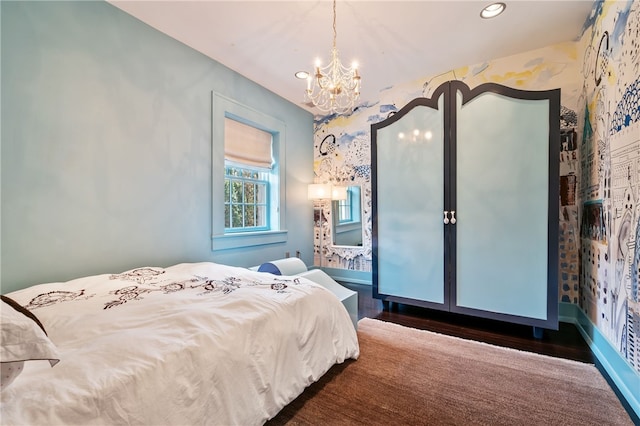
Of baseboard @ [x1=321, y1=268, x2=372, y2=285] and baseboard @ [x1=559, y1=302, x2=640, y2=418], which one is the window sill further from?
baseboard @ [x1=559, y1=302, x2=640, y2=418]

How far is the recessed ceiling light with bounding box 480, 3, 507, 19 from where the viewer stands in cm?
222

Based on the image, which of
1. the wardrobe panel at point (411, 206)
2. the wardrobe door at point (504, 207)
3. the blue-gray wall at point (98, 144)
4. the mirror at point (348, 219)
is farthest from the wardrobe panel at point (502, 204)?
the blue-gray wall at point (98, 144)

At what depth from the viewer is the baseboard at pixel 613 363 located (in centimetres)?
147

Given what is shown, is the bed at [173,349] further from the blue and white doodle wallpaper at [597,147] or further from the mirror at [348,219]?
the mirror at [348,219]

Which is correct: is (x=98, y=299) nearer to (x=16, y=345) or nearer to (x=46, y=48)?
(x=16, y=345)

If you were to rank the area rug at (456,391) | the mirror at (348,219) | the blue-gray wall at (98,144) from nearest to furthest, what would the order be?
the area rug at (456,391) < the blue-gray wall at (98,144) < the mirror at (348,219)

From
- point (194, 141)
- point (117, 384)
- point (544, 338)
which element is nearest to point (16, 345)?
point (117, 384)

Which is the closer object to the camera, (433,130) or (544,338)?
(544,338)

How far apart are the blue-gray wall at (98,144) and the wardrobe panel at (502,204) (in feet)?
8.28

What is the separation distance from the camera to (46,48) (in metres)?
1.87

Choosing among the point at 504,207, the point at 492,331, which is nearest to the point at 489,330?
the point at 492,331

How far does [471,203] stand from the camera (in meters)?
2.58

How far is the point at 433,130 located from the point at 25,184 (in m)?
3.21

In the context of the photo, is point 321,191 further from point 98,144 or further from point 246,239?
point 98,144
